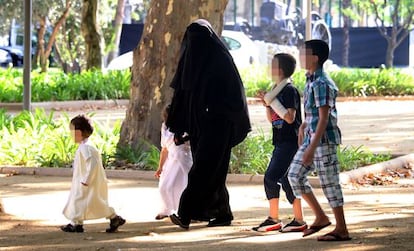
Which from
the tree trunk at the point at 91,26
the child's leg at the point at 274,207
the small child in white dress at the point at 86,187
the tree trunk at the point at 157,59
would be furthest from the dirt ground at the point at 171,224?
the tree trunk at the point at 91,26

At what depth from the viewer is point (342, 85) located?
29.1m

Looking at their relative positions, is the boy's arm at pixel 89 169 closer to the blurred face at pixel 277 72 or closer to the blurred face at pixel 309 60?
the blurred face at pixel 277 72

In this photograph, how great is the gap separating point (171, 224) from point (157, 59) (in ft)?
16.3

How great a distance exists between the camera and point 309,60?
27.1ft

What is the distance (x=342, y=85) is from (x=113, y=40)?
1497 cm

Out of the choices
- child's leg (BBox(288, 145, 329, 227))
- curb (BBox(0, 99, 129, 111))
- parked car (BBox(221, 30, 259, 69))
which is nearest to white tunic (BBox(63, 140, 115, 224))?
child's leg (BBox(288, 145, 329, 227))

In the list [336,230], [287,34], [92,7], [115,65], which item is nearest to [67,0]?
[115,65]

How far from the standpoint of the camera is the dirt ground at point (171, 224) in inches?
325

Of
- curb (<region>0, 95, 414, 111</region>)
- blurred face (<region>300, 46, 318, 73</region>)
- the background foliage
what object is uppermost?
blurred face (<region>300, 46, 318, 73</region>)

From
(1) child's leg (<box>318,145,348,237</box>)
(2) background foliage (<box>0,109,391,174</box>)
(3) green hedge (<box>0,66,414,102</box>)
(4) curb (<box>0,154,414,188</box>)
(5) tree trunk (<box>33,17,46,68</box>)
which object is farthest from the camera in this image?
(5) tree trunk (<box>33,17,46,68</box>)

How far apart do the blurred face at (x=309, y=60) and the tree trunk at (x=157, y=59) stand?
5.87 metres

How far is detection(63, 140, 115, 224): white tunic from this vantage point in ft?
29.2

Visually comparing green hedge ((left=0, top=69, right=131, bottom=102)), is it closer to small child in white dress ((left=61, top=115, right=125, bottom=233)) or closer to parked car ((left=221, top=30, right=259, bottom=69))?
parked car ((left=221, top=30, right=259, bottom=69))

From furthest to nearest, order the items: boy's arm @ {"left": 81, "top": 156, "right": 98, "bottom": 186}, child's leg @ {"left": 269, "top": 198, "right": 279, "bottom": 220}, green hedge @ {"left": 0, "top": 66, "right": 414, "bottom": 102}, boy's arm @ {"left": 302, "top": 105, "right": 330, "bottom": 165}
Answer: green hedge @ {"left": 0, "top": 66, "right": 414, "bottom": 102}, child's leg @ {"left": 269, "top": 198, "right": 279, "bottom": 220}, boy's arm @ {"left": 81, "top": 156, "right": 98, "bottom": 186}, boy's arm @ {"left": 302, "top": 105, "right": 330, "bottom": 165}
